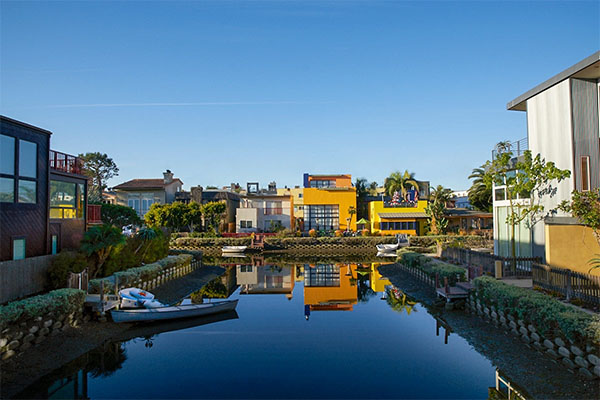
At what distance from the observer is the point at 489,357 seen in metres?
12.7

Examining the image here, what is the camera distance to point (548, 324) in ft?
38.1

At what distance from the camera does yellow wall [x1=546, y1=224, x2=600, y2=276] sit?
1653 cm

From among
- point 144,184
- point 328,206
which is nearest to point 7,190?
point 144,184

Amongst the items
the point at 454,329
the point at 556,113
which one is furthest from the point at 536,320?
the point at 556,113

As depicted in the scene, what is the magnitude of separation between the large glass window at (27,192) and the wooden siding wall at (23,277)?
8.34 ft

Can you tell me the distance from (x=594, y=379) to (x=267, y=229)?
1791 inches

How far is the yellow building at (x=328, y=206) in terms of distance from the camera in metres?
52.0

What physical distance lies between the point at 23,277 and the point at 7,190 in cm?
356

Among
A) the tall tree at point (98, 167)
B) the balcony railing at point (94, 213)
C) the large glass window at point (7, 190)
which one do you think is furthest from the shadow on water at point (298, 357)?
the tall tree at point (98, 167)

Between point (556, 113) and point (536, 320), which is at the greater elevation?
point (556, 113)

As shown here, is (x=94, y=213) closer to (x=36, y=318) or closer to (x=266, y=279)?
(x=266, y=279)

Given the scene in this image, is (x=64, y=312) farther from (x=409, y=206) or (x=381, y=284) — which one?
(x=409, y=206)

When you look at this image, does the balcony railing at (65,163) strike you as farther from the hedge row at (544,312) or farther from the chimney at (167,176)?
the chimney at (167,176)

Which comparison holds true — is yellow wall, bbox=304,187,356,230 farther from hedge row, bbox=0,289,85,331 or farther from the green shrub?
hedge row, bbox=0,289,85,331
